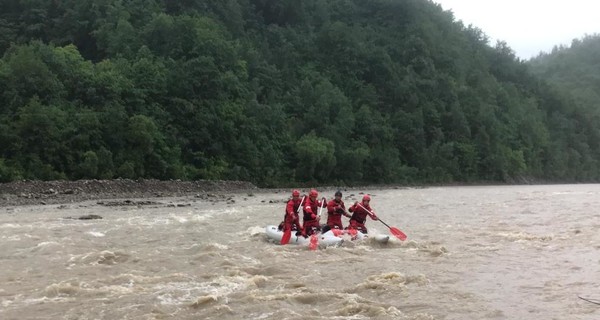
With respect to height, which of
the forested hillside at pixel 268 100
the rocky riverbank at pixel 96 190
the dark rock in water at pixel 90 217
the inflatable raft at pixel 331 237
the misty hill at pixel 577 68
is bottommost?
the dark rock in water at pixel 90 217

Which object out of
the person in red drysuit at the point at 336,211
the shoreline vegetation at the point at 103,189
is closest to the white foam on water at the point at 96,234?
the person in red drysuit at the point at 336,211

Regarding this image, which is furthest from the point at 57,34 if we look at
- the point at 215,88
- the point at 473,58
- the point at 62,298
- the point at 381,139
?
the point at 473,58

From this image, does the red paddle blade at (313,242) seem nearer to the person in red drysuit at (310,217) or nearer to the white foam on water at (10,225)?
the person in red drysuit at (310,217)

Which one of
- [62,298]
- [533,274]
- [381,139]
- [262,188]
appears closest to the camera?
[62,298]

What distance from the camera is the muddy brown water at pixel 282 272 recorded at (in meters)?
9.13

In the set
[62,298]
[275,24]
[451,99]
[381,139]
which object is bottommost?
[62,298]

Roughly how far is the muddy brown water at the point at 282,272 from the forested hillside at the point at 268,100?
20.3 metres

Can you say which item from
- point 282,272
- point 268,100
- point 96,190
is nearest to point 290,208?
point 282,272

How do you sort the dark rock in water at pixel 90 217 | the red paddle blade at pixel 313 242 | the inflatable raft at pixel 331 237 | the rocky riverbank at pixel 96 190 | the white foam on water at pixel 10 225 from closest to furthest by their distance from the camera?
the red paddle blade at pixel 313 242, the inflatable raft at pixel 331 237, the white foam on water at pixel 10 225, the dark rock in water at pixel 90 217, the rocky riverbank at pixel 96 190

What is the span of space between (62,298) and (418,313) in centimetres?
593

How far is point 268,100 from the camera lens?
6184cm

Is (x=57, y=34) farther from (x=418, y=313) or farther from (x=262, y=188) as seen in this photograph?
(x=418, y=313)

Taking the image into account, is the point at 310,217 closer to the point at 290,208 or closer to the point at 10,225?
the point at 290,208

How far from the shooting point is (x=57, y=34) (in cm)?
6097
